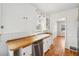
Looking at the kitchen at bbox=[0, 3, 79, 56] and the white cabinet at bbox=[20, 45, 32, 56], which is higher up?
the kitchen at bbox=[0, 3, 79, 56]

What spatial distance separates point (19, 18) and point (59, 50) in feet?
2.33

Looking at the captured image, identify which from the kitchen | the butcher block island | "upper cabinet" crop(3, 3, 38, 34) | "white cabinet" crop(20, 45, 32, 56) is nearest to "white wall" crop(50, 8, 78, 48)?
the kitchen

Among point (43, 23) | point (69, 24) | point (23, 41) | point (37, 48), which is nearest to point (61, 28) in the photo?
point (69, 24)

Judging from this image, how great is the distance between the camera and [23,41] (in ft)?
5.34

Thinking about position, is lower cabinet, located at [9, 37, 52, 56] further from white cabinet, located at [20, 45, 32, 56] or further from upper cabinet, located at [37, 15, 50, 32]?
upper cabinet, located at [37, 15, 50, 32]

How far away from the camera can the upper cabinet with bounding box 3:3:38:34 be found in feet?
5.27

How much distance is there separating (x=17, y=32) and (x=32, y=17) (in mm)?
290

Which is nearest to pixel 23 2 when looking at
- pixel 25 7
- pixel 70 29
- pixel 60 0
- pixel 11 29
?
pixel 25 7

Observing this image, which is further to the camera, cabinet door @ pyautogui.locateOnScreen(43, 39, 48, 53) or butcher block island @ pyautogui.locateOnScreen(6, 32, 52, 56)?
cabinet door @ pyautogui.locateOnScreen(43, 39, 48, 53)

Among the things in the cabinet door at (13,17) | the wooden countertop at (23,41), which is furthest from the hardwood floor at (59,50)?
the cabinet door at (13,17)

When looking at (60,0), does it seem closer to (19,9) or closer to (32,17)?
(32,17)

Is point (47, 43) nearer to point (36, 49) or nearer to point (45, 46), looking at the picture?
point (45, 46)

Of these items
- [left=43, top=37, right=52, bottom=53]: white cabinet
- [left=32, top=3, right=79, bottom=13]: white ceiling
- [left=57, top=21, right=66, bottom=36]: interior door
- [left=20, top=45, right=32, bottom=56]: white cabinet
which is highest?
[left=32, top=3, right=79, bottom=13]: white ceiling

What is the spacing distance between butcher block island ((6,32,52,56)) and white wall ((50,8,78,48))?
0.50 ft
